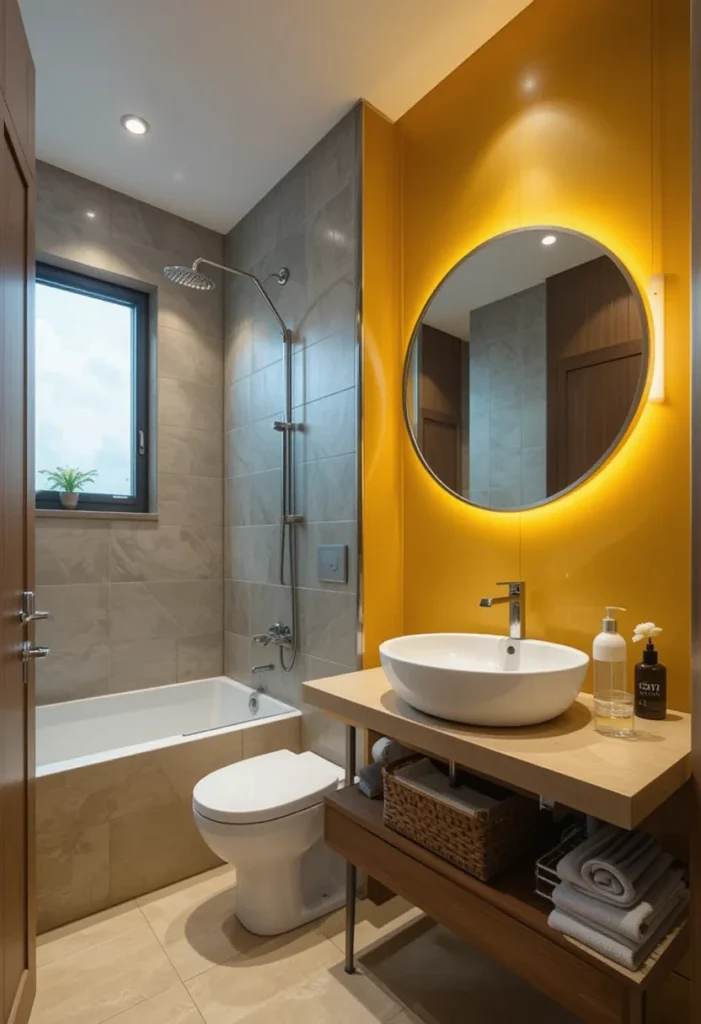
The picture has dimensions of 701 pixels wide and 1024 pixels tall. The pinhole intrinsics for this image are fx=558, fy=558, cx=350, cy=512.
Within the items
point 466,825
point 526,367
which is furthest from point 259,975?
point 526,367

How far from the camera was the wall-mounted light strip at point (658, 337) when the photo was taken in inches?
52.5

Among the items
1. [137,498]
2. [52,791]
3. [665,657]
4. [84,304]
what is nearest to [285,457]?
[137,498]

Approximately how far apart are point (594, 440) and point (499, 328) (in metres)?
0.49

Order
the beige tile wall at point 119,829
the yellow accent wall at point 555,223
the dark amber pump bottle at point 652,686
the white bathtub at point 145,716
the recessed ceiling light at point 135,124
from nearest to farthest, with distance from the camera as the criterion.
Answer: the dark amber pump bottle at point 652,686
the yellow accent wall at point 555,223
the beige tile wall at point 119,829
the recessed ceiling light at point 135,124
the white bathtub at point 145,716

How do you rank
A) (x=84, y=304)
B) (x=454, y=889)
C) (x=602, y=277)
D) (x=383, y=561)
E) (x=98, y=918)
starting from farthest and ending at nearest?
(x=84, y=304)
(x=383, y=561)
(x=98, y=918)
(x=602, y=277)
(x=454, y=889)

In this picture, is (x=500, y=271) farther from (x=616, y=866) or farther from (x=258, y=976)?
(x=258, y=976)

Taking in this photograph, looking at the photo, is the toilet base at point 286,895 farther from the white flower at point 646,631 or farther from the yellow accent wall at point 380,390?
the white flower at point 646,631

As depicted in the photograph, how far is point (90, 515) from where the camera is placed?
2539 millimetres

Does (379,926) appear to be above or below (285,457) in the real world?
below

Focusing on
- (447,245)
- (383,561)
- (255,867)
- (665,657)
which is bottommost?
(255,867)

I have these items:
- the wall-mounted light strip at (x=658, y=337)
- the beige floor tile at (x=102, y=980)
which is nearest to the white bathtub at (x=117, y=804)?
the beige floor tile at (x=102, y=980)

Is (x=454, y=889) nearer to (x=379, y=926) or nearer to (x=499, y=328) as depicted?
(x=379, y=926)

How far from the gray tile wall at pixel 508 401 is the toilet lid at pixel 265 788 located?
105cm

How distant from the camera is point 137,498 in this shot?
9.13 feet
